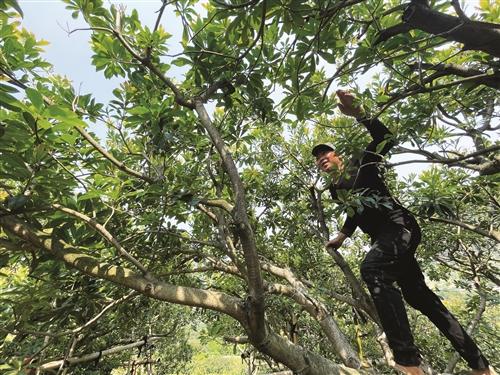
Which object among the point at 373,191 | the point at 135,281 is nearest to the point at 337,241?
the point at 373,191

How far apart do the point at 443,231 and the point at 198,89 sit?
204 inches

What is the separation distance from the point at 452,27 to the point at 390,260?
1495 millimetres

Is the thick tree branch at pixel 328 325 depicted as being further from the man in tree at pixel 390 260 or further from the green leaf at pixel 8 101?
the green leaf at pixel 8 101

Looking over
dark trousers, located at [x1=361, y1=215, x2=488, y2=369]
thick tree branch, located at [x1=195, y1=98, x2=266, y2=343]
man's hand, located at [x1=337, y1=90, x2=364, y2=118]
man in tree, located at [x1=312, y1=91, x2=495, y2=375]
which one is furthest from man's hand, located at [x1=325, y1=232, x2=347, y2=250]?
thick tree branch, located at [x1=195, y1=98, x2=266, y2=343]

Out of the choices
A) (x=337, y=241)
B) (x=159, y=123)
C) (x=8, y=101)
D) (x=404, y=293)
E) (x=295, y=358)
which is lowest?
(x=295, y=358)

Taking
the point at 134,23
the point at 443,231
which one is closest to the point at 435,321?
the point at 134,23

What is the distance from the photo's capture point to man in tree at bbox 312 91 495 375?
6.34ft

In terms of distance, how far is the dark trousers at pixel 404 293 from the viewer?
1.91 metres

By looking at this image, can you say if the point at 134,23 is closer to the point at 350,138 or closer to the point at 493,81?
the point at 350,138

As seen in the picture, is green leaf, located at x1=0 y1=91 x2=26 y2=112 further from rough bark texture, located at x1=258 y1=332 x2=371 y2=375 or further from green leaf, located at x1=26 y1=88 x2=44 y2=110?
rough bark texture, located at x1=258 y1=332 x2=371 y2=375

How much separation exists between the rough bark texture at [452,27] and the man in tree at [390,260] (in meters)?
0.72

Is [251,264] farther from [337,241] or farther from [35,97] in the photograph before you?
[337,241]

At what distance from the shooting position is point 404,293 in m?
2.59

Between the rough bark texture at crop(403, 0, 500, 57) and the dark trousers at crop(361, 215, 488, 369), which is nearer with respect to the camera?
the rough bark texture at crop(403, 0, 500, 57)
